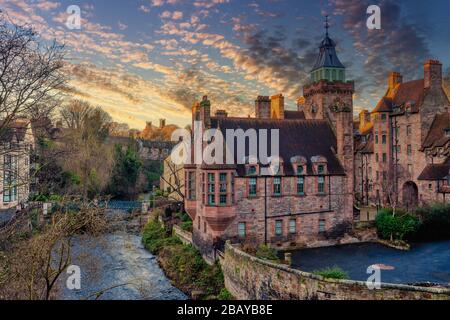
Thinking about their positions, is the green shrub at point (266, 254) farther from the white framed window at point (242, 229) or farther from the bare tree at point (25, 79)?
the bare tree at point (25, 79)

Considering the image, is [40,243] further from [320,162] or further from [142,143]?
[142,143]

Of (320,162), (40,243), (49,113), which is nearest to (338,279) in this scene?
(40,243)

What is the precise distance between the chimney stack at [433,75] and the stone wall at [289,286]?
2972cm

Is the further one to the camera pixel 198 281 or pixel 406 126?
pixel 406 126

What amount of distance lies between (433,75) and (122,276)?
1409 inches

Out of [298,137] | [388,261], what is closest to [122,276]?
[298,137]

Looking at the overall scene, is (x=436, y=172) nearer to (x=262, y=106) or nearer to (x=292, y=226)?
(x=292, y=226)

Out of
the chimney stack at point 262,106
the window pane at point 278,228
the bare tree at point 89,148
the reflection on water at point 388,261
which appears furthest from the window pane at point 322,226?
the bare tree at point 89,148

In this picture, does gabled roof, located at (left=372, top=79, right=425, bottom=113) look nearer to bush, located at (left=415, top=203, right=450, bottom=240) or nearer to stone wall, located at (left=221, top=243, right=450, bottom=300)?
bush, located at (left=415, top=203, right=450, bottom=240)

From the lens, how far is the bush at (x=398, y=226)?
30.6 metres

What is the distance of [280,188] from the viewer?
29.0 meters

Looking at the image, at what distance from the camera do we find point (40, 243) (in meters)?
13.2

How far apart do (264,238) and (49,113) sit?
18.6 meters

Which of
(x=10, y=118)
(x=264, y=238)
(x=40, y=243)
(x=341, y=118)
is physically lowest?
(x=264, y=238)
